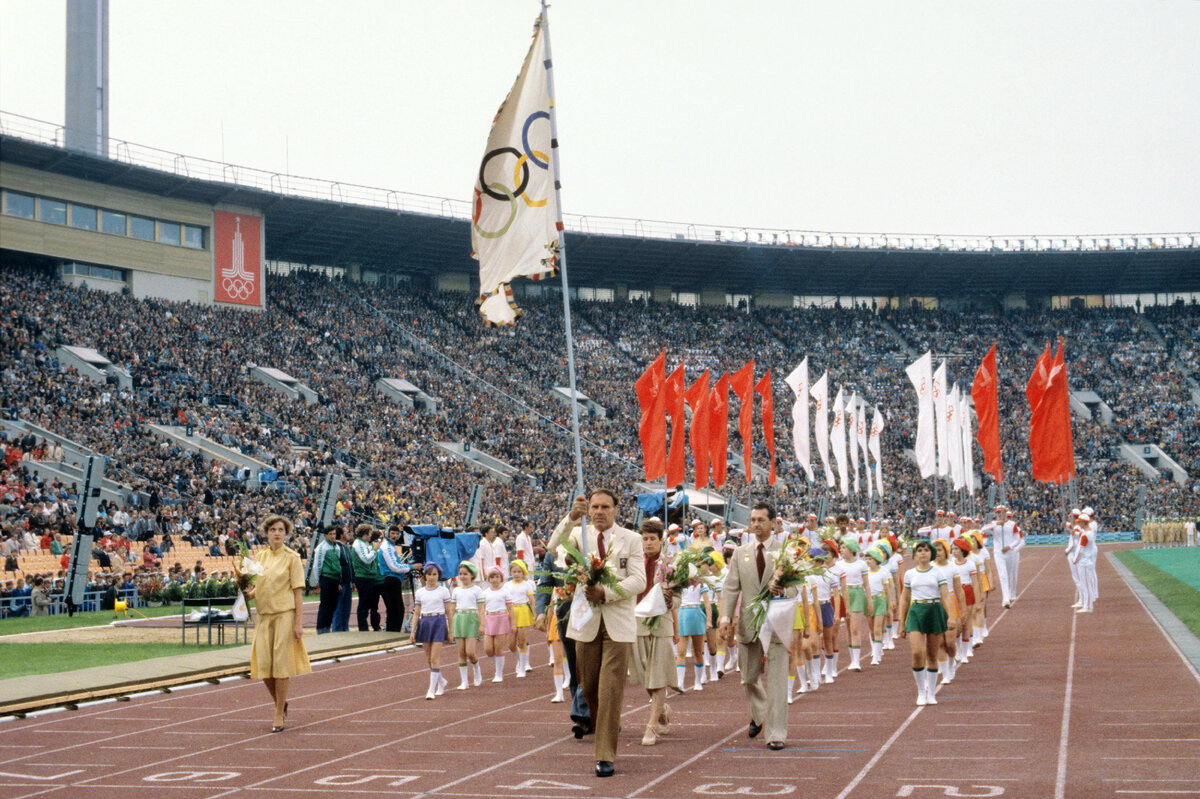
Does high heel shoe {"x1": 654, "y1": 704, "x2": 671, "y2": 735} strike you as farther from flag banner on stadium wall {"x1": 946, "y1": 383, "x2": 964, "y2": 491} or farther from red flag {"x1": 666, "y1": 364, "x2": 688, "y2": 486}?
flag banner on stadium wall {"x1": 946, "y1": 383, "x2": 964, "y2": 491}

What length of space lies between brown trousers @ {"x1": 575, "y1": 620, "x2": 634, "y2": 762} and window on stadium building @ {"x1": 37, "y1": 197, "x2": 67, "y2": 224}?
1712 inches

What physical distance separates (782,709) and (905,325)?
67.5 meters

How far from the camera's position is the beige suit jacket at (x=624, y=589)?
9117 millimetres

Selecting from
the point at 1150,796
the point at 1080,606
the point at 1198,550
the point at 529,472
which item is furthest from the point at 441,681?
the point at 1198,550

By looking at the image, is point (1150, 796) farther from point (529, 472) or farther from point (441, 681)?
point (529, 472)

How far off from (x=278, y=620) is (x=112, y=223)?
137ft

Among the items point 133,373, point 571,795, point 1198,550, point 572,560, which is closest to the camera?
point 571,795

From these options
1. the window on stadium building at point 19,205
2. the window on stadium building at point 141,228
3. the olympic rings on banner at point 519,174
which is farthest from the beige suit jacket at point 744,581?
the window on stadium building at point 141,228

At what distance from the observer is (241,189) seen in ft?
171

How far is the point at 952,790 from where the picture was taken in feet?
26.5

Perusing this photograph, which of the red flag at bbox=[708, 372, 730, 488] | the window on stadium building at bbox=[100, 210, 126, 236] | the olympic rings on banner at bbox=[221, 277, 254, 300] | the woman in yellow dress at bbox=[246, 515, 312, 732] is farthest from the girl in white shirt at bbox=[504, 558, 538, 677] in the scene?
the olympic rings on banner at bbox=[221, 277, 254, 300]

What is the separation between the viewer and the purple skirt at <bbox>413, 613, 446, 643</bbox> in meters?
14.5

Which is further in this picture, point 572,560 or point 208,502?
point 208,502

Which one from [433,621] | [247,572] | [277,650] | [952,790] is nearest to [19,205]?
[433,621]
